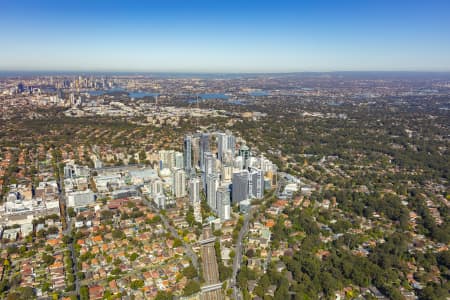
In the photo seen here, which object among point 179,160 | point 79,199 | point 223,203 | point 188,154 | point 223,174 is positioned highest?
point 188,154

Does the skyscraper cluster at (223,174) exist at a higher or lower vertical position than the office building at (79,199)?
higher

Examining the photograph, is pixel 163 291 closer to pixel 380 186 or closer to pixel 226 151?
pixel 226 151

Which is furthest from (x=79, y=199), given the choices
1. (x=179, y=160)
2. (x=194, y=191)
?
(x=179, y=160)

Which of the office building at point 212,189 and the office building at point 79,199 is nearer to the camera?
the office building at point 212,189

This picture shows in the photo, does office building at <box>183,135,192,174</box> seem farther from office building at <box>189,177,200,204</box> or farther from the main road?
the main road

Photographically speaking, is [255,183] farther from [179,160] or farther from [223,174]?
[179,160]

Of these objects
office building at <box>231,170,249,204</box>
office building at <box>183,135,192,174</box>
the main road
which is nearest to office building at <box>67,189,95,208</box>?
office building at <box>183,135,192,174</box>

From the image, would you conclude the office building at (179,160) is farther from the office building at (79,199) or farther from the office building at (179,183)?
the office building at (79,199)

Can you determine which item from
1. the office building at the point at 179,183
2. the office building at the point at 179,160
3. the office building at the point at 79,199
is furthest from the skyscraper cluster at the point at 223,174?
the office building at the point at 79,199

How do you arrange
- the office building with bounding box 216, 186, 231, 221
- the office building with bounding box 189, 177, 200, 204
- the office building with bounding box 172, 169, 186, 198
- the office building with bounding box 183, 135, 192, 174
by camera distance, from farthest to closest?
1. the office building with bounding box 183, 135, 192, 174
2. the office building with bounding box 172, 169, 186, 198
3. the office building with bounding box 189, 177, 200, 204
4. the office building with bounding box 216, 186, 231, 221

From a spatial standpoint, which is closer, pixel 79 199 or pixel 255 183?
pixel 79 199

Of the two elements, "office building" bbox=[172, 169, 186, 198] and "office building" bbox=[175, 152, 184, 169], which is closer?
"office building" bbox=[172, 169, 186, 198]
